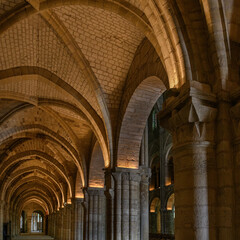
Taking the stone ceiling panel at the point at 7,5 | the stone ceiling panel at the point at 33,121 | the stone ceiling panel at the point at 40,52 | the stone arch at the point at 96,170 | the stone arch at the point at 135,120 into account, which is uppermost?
the stone ceiling panel at the point at 7,5

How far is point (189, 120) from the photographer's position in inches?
237

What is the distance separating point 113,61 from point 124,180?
3893 mm

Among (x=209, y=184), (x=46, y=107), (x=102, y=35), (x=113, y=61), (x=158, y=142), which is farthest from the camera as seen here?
(x=158, y=142)

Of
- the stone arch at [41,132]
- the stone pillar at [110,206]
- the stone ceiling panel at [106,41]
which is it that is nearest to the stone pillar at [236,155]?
the stone ceiling panel at [106,41]

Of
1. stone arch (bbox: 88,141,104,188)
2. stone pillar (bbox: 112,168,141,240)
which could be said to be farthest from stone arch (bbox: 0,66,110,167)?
stone arch (bbox: 88,141,104,188)

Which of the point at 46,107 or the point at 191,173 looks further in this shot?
the point at 46,107

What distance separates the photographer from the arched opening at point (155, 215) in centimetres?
2680

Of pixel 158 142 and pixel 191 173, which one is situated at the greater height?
pixel 158 142

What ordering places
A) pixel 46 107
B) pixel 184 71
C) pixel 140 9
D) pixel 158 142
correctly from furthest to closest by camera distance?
1. pixel 158 142
2. pixel 46 107
3. pixel 140 9
4. pixel 184 71

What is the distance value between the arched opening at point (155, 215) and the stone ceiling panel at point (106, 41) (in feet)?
53.8

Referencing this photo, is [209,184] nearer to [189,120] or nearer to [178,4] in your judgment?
[189,120]

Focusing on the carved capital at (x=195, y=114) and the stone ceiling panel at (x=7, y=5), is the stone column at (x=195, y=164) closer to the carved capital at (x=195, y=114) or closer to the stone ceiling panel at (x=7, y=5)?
the carved capital at (x=195, y=114)

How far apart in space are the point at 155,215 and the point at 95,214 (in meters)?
10.5

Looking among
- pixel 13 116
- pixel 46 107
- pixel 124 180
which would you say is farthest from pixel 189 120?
pixel 13 116
